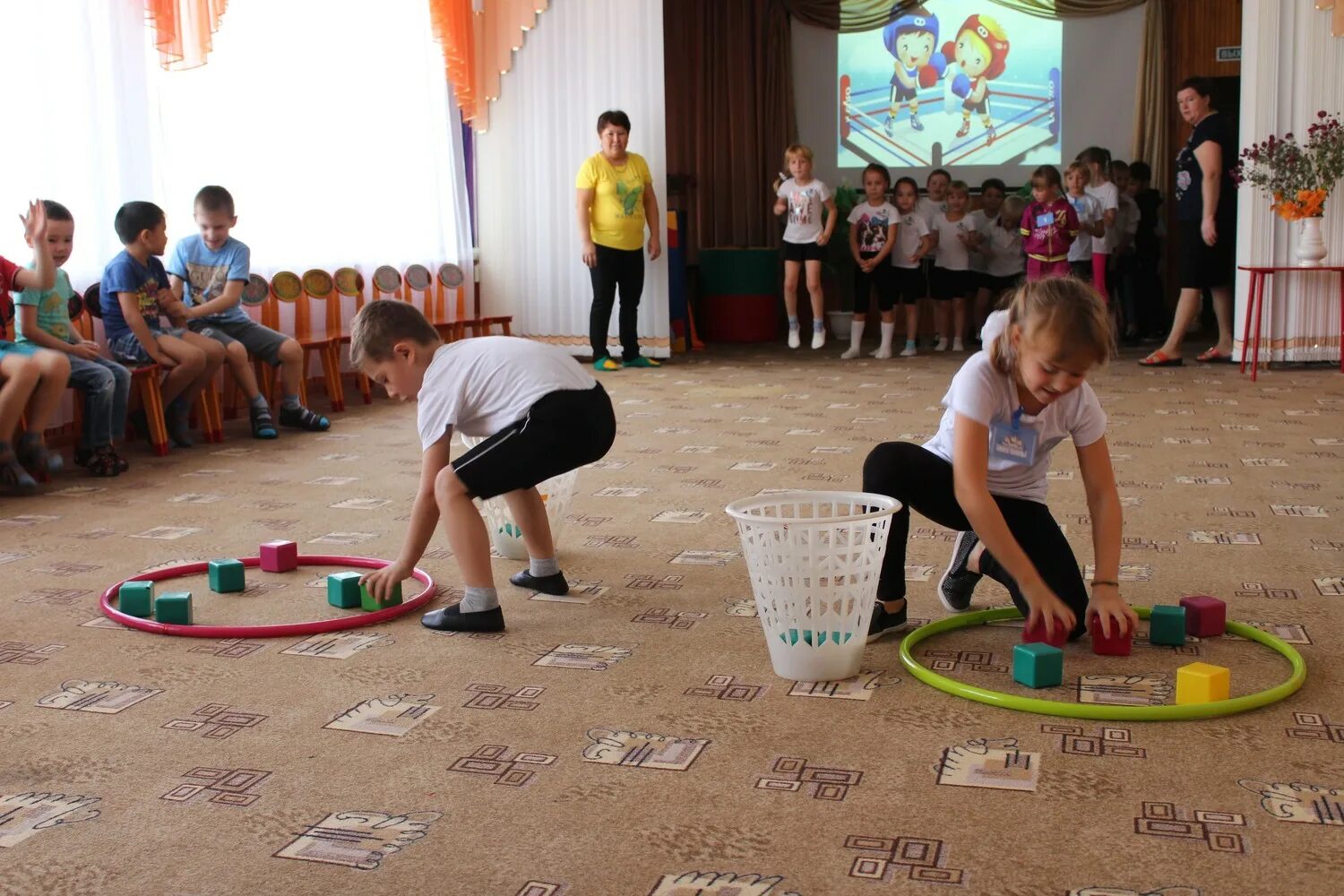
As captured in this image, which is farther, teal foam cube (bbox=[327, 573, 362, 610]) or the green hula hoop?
teal foam cube (bbox=[327, 573, 362, 610])

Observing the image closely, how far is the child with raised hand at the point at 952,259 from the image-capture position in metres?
8.76

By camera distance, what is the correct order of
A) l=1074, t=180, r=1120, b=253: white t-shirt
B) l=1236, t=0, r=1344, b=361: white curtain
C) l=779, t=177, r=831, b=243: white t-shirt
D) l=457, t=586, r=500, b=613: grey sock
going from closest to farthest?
l=457, t=586, r=500, b=613: grey sock < l=1236, t=0, r=1344, b=361: white curtain < l=1074, t=180, r=1120, b=253: white t-shirt < l=779, t=177, r=831, b=243: white t-shirt

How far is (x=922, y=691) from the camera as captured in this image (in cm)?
230

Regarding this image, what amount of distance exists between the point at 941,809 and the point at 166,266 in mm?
4795

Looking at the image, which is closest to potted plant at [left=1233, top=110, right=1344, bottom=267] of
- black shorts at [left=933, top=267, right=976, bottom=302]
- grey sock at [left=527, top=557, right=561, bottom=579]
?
black shorts at [left=933, top=267, right=976, bottom=302]

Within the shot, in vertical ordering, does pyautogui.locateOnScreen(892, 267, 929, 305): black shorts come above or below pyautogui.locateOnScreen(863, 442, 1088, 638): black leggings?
above

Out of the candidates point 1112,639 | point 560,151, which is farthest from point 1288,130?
point 1112,639

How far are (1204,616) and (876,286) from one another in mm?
6135

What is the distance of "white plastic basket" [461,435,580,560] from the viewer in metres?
3.33

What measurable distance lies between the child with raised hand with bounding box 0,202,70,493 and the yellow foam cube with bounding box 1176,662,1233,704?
3.70 metres

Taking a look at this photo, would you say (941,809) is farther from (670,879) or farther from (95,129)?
(95,129)

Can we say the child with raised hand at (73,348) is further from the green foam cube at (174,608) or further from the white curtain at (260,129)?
the green foam cube at (174,608)

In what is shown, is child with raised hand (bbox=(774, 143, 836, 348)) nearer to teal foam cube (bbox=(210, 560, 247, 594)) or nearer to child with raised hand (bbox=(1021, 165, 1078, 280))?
child with raised hand (bbox=(1021, 165, 1078, 280))

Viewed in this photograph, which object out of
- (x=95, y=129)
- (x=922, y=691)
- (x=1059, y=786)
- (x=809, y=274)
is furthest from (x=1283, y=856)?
(x=809, y=274)
